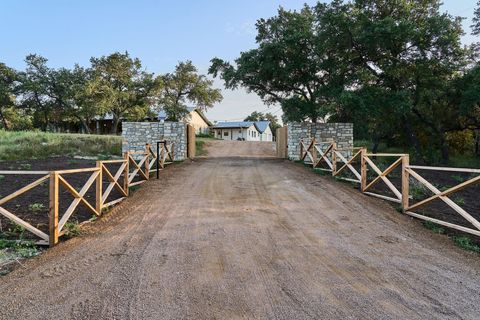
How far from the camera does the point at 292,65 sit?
17.3m

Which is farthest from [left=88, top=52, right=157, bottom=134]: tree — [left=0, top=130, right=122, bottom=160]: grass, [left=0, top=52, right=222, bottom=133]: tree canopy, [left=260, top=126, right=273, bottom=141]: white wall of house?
[left=260, top=126, right=273, bottom=141]: white wall of house

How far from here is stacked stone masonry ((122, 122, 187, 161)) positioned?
16.0 m

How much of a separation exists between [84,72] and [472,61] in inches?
1374

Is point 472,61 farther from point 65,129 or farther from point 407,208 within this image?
point 65,129

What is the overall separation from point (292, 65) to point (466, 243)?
14.0 metres

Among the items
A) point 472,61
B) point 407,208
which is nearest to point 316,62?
point 472,61

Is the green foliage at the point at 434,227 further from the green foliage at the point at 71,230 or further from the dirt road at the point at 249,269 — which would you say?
the green foliage at the point at 71,230

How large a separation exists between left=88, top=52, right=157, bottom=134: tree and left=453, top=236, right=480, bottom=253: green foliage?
3088 centimetres

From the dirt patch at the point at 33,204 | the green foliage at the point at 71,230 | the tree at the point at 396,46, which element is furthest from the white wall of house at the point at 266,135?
the green foliage at the point at 71,230

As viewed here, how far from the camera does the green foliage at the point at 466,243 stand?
4.72m

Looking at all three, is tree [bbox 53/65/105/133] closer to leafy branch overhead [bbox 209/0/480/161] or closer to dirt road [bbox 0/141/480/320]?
leafy branch overhead [bbox 209/0/480/161]

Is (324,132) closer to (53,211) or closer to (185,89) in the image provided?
(53,211)

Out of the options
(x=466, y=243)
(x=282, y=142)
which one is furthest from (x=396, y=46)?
(x=466, y=243)

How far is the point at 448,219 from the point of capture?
6.09 m
